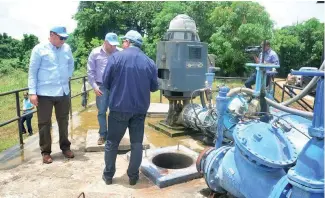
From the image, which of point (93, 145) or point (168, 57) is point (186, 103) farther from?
point (93, 145)

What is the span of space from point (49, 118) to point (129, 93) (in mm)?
1358

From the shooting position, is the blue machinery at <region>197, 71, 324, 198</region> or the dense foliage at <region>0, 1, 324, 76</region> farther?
the dense foliage at <region>0, 1, 324, 76</region>

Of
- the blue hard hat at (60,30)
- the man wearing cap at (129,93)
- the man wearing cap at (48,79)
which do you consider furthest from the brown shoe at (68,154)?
the blue hard hat at (60,30)

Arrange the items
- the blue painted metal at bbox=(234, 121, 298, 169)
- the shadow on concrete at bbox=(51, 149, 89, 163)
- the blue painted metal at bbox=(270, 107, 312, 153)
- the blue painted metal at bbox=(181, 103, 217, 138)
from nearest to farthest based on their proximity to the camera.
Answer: the blue painted metal at bbox=(234, 121, 298, 169)
the blue painted metal at bbox=(270, 107, 312, 153)
the shadow on concrete at bbox=(51, 149, 89, 163)
the blue painted metal at bbox=(181, 103, 217, 138)

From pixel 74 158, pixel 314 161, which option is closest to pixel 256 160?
pixel 314 161

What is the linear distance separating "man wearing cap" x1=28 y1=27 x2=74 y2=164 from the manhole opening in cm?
142

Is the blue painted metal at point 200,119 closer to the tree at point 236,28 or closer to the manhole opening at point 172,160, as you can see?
the manhole opening at point 172,160

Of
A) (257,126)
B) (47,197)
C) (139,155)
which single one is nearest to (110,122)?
(139,155)

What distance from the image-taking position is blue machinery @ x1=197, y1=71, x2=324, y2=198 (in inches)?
65.1

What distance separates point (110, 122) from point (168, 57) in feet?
7.11

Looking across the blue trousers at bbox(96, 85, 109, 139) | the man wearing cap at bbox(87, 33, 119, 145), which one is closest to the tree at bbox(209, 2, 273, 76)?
the man wearing cap at bbox(87, 33, 119, 145)

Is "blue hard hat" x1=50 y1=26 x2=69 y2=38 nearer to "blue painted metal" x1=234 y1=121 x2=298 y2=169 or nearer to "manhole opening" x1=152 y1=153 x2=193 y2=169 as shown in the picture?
"manhole opening" x1=152 y1=153 x2=193 y2=169

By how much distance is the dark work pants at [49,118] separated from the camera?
3812mm

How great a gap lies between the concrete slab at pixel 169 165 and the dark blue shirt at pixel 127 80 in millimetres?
799
